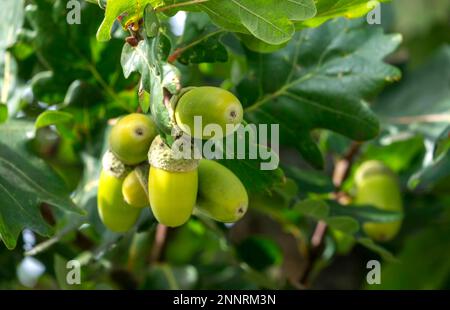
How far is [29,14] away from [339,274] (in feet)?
3.59

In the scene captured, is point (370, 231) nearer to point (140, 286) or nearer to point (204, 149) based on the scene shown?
point (140, 286)

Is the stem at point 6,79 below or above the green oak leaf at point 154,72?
below

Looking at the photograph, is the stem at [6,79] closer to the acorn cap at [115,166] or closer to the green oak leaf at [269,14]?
the acorn cap at [115,166]

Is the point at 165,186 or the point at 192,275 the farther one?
the point at 192,275

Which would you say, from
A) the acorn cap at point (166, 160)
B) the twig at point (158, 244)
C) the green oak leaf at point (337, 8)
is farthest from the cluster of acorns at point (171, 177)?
the twig at point (158, 244)

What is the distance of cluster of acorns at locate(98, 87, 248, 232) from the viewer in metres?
1.08

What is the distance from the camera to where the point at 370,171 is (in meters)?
1.72

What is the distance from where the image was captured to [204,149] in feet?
3.93

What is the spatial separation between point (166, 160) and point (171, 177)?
0.02m

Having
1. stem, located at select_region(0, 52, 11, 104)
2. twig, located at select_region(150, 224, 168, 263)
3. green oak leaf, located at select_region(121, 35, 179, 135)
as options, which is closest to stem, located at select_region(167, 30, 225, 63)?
green oak leaf, located at select_region(121, 35, 179, 135)

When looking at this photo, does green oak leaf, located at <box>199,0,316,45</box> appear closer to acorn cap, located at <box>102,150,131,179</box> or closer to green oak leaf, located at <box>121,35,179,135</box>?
green oak leaf, located at <box>121,35,179,135</box>

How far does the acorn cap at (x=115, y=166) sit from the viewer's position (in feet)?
3.92

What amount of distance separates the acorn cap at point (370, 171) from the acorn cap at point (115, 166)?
0.65m

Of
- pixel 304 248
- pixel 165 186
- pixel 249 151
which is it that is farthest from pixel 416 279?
pixel 165 186
